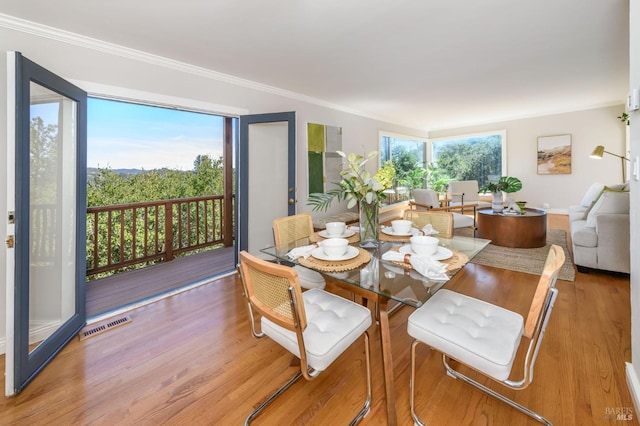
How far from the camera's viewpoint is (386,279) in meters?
1.44

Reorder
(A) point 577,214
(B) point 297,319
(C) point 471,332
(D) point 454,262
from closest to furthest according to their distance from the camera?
(B) point 297,319
(C) point 471,332
(D) point 454,262
(A) point 577,214

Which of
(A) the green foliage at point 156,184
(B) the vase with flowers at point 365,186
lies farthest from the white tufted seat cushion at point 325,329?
(A) the green foliage at point 156,184

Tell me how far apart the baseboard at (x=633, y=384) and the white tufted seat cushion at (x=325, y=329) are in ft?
4.44

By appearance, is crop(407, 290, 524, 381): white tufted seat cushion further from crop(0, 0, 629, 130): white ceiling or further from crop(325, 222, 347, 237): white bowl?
crop(0, 0, 629, 130): white ceiling

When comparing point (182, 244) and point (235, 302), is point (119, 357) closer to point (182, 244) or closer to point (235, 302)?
point (235, 302)

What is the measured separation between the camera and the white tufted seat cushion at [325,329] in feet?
3.98

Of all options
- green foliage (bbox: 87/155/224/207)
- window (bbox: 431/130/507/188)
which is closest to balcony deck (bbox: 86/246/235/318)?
green foliage (bbox: 87/155/224/207)

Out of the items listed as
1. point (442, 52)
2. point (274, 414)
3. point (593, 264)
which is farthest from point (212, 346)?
point (593, 264)

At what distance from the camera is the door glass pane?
1.83 m

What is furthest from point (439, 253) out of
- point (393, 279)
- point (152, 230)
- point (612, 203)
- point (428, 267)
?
point (152, 230)

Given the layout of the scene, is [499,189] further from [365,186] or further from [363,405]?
[363,405]

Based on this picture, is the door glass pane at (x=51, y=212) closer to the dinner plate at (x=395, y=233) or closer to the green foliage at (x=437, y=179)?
the dinner plate at (x=395, y=233)

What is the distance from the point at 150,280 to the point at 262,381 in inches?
93.9

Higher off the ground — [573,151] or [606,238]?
[573,151]
